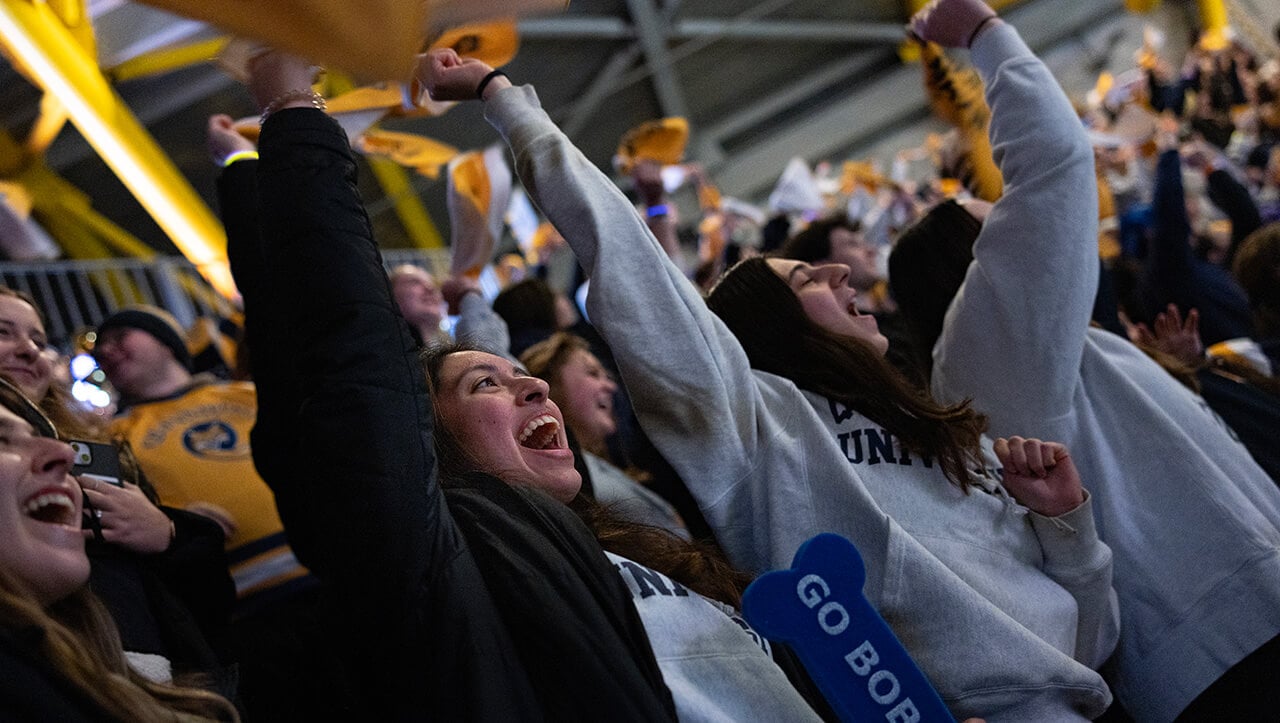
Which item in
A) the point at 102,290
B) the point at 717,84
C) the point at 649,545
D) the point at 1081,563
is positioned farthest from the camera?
the point at 717,84

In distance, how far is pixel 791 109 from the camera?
1399cm

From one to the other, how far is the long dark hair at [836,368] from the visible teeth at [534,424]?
0.41 metres

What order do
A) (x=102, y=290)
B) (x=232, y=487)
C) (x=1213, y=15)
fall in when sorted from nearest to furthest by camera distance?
(x=232, y=487), (x=102, y=290), (x=1213, y=15)

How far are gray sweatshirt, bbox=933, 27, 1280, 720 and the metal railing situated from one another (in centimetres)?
431

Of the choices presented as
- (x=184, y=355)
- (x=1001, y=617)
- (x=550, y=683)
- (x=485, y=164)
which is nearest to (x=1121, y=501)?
(x=1001, y=617)

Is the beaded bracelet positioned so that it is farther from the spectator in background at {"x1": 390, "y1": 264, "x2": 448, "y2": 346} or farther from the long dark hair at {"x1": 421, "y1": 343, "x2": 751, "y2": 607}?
the spectator in background at {"x1": 390, "y1": 264, "x2": 448, "y2": 346}

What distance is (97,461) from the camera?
1.61 m

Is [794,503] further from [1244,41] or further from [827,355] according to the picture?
[1244,41]

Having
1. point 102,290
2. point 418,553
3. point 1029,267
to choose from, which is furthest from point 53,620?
point 102,290

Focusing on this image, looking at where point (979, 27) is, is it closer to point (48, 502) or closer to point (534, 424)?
point (534, 424)

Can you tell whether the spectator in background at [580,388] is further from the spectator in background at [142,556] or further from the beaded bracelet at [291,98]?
the beaded bracelet at [291,98]

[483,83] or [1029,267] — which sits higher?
[483,83]

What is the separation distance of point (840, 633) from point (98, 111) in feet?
22.3

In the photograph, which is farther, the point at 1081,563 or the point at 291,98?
the point at 1081,563
